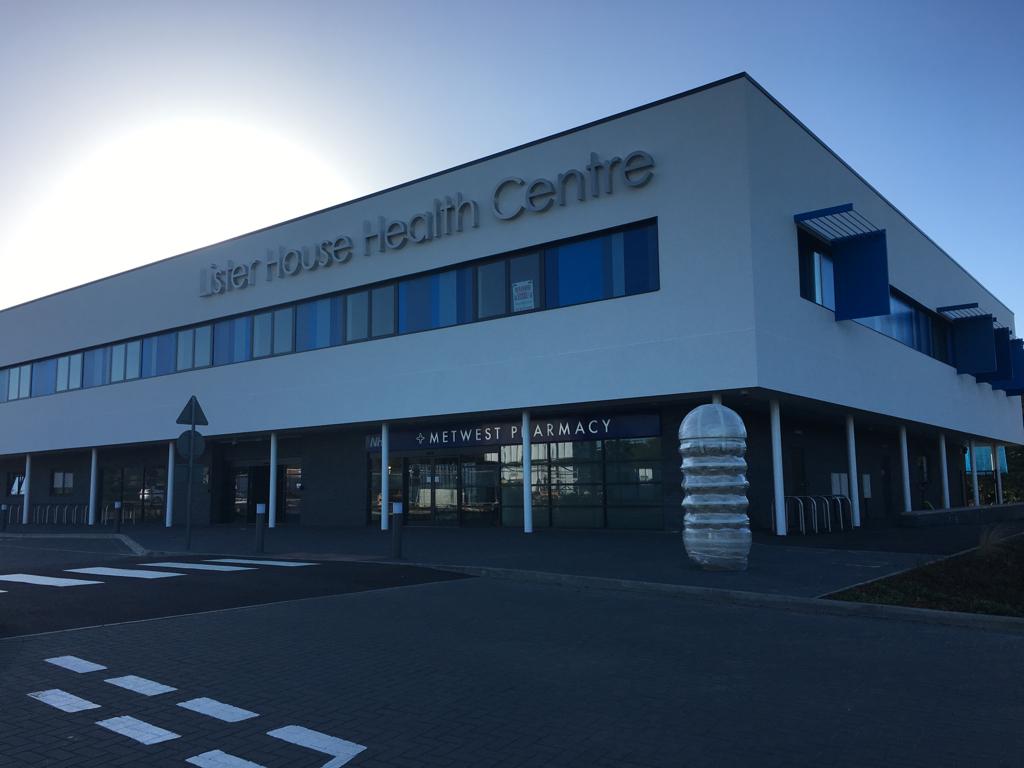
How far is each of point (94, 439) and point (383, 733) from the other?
3269 centimetres

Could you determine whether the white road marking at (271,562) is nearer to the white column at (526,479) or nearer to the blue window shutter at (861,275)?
the white column at (526,479)

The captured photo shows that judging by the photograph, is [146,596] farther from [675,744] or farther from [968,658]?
[968,658]

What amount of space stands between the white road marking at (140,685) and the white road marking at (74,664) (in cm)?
43

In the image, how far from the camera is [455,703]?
551 cm

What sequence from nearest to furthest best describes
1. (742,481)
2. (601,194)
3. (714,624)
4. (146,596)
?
(714,624)
(146,596)
(742,481)
(601,194)

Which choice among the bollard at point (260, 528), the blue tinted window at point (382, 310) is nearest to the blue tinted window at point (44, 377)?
the blue tinted window at point (382, 310)

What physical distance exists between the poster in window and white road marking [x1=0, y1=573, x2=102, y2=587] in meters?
12.0

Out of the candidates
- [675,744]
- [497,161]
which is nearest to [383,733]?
[675,744]

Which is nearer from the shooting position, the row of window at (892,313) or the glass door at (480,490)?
the row of window at (892,313)

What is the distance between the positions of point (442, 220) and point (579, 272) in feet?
15.2

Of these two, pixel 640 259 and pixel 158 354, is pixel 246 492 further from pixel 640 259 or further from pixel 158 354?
pixel 640 259

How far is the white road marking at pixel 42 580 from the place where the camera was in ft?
38.9

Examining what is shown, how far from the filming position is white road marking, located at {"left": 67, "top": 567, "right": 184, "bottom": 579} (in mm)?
12789

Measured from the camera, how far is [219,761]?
440 cm
